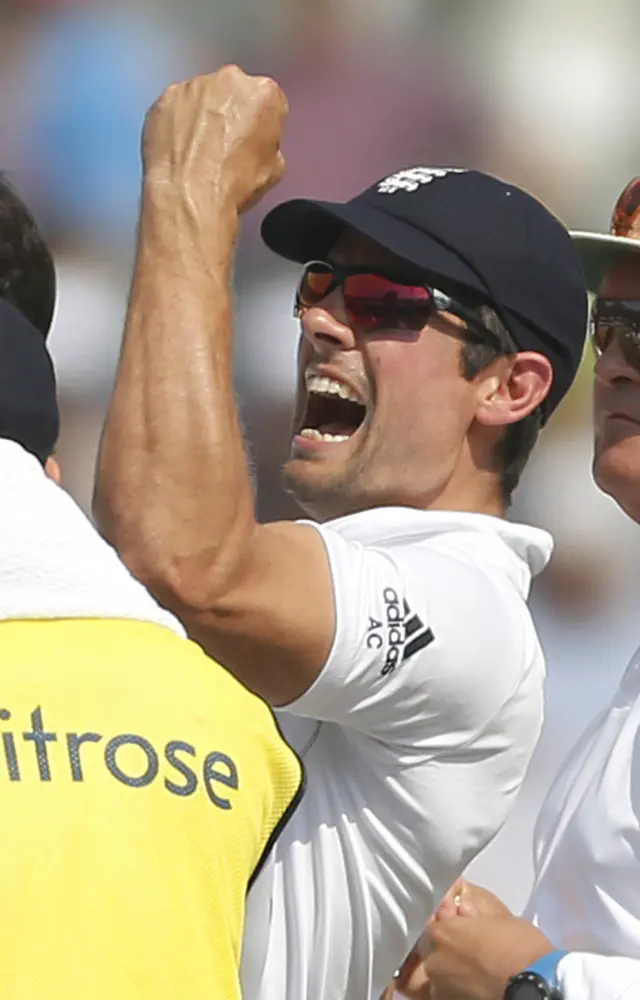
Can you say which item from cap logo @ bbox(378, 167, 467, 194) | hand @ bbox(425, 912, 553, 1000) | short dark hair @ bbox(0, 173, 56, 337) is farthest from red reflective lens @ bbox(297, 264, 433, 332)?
hand @ bbox(425, 912, 553, 1000)

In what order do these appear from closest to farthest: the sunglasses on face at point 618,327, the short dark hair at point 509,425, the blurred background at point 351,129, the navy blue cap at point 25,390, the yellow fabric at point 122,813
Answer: the yellow fabric at point 122,813
the navy blue cap at point 25,390
the short dark hair at point 509,425
the sunglasses on face at point 618,327
the blurred background at point 351,129

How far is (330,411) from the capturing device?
1.96 m

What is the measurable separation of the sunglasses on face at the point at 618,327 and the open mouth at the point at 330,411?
18.4 inches

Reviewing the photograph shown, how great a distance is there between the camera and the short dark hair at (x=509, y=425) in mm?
1836

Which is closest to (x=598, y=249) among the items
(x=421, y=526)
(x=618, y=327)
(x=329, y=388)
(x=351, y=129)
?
(x=618, y=327)

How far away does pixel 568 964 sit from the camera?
1.81 metres

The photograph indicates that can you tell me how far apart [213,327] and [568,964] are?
86cm

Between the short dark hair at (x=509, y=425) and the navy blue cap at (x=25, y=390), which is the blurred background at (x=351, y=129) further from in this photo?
the navy blue cap at (x=25, y=390)

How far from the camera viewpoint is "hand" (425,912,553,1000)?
1.86 meters

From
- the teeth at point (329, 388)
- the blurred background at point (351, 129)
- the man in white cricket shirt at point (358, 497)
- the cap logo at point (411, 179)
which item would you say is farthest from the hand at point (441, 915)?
the blurred background at point (351, 129)

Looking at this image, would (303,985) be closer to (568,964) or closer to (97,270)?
(568,964)

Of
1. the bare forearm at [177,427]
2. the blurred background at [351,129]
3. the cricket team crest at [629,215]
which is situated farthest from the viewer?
the blurred background at [351,129]

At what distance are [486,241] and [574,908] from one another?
823 mm

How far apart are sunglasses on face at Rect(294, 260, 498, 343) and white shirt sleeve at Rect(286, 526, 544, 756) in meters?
0.30
